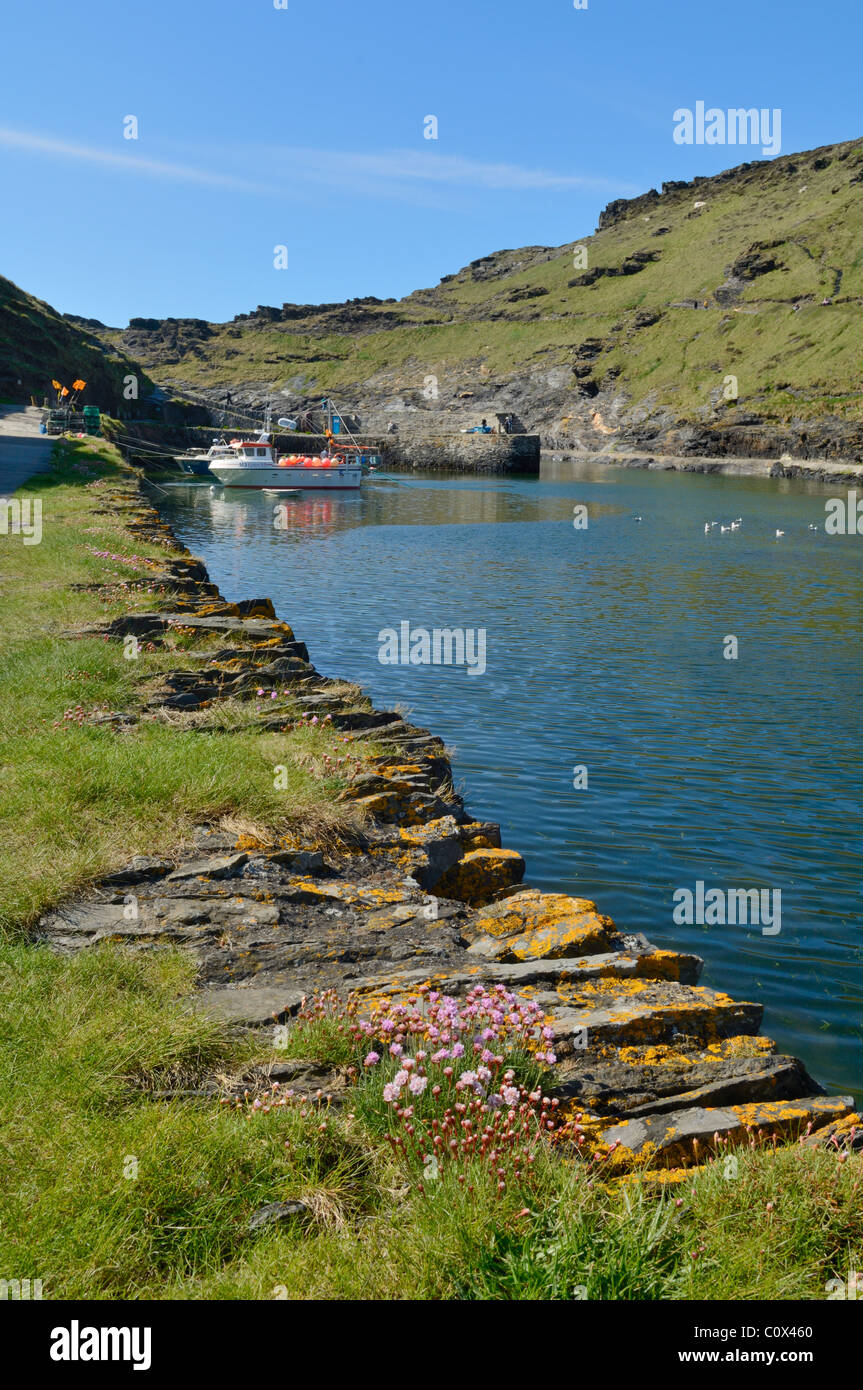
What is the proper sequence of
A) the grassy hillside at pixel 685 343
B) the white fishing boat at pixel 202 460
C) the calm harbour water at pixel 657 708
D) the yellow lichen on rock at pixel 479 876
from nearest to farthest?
the yellow lichen on rock at pixel 479 876 → the calm harbour water at pixel 657 708 → the white fishing boat at pixel 202 460 → the grassy hillside at pixel 685 343

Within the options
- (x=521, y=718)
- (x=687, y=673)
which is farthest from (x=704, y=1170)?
(x=687, y=673)

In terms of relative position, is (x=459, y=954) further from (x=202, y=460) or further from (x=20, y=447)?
(x=202, y=460)

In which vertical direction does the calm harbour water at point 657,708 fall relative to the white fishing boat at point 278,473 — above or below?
below

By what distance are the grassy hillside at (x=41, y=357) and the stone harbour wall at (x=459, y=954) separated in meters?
79.5

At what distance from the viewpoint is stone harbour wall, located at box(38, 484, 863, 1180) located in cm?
466

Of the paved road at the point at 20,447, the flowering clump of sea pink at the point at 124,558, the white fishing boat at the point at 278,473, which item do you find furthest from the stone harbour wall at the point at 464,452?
the flowering clump of sea pink at the point at 124,558

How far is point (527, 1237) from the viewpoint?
351 cm

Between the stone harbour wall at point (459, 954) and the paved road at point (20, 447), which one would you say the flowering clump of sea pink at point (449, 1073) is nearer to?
the stone harbour wall at point (459, 954)

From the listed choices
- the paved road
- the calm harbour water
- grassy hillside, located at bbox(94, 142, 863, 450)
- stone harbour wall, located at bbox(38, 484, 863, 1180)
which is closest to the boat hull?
the paved road

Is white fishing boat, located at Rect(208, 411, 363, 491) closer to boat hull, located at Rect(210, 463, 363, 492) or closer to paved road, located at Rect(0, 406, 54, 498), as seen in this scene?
boat hull, located at Rect(210, 463, 363, 492)

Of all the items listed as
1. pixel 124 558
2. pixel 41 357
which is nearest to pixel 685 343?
pixel 41 357

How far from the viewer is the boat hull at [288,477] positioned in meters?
81.2
